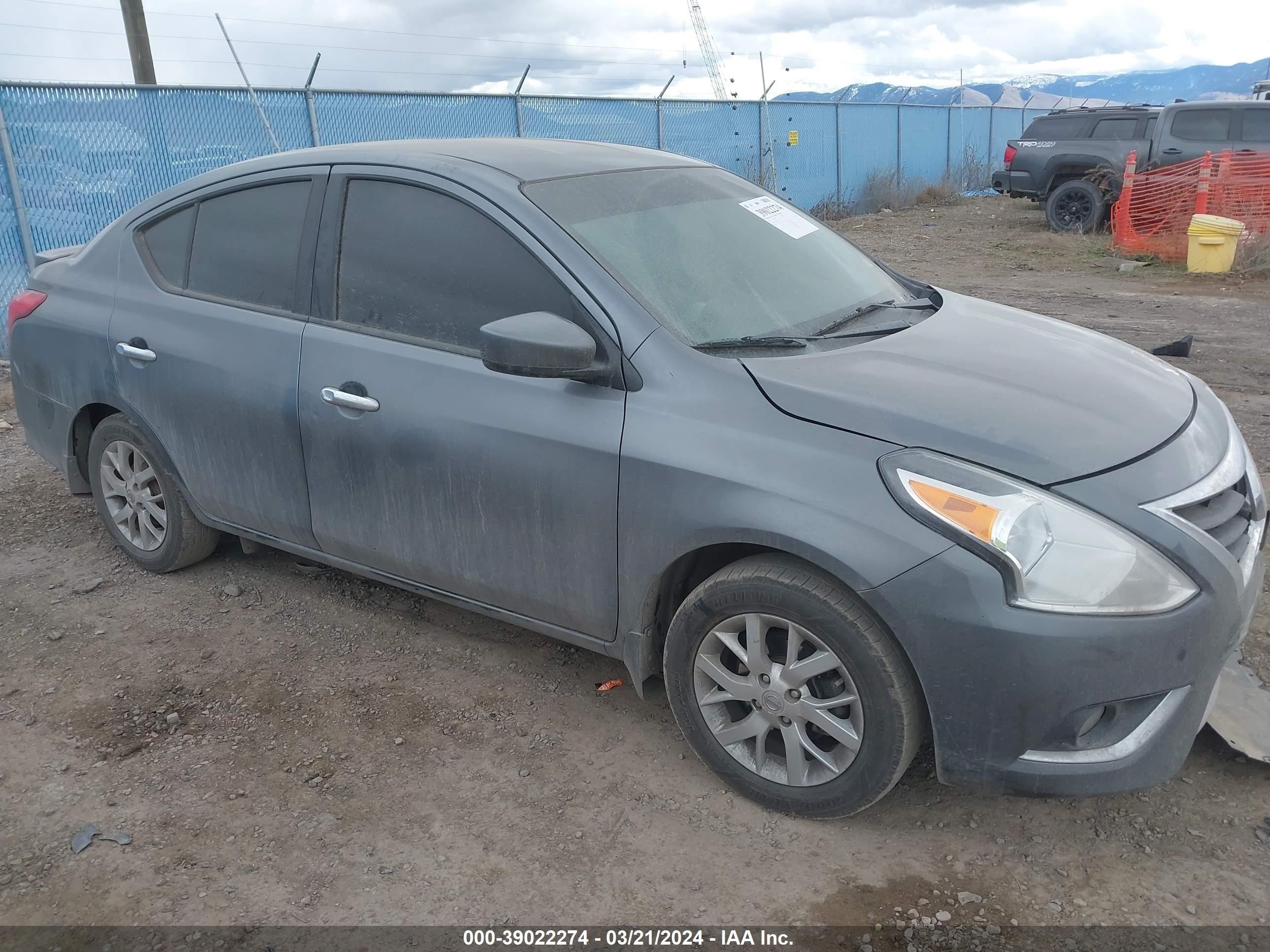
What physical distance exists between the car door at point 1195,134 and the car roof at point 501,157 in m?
14.0

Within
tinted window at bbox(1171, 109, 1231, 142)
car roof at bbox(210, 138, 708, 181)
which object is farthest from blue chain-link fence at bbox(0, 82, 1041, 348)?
tinted window at bbox(1171, 109, 1231, 142)

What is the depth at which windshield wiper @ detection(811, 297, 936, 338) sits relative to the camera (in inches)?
123

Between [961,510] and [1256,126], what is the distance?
50.0 ft

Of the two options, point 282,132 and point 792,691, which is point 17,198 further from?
point 792,691

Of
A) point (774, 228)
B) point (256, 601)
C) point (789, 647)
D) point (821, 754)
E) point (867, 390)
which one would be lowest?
point (256, 601)

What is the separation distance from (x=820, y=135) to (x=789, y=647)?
838 inches

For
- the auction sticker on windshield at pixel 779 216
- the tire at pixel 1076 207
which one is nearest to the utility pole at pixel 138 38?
the auction sticker on windshield at pixel 779 216

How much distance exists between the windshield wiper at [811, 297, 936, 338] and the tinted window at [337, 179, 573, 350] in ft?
2.65

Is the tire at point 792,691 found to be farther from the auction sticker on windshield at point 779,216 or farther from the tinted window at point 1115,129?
the tinted window at point 1115,129

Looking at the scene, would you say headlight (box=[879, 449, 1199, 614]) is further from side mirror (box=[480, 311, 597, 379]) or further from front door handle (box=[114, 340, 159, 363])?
front door handle (box=[114, 340, 159, 363])

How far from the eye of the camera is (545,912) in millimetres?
2475

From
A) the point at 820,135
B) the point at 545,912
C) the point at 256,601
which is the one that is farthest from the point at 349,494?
the point at 820,135

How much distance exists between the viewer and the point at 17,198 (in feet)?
30.1

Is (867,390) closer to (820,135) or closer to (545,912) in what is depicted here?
(545,912)
